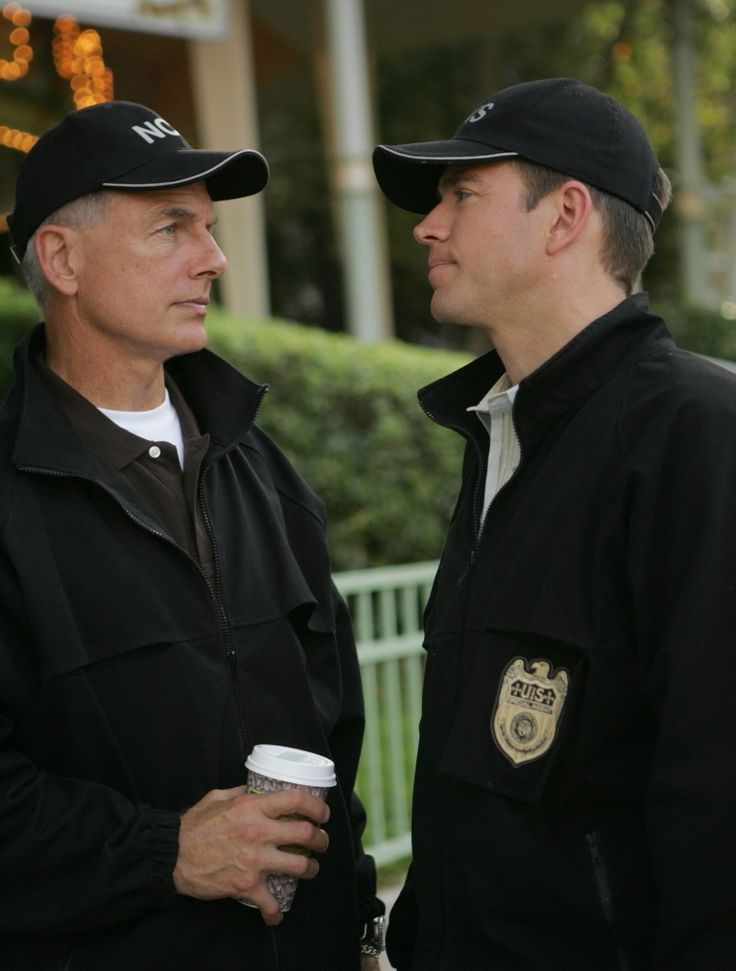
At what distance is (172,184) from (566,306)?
0.86 m

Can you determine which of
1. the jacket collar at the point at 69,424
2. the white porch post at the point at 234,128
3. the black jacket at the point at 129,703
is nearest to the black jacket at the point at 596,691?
the black jacket at the point at 129,703

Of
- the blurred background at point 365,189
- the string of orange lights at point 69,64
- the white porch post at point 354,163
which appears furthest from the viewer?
the string of orange lights at point 69,64

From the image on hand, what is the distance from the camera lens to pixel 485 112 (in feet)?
8.16

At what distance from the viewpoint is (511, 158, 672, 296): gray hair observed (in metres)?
2.41

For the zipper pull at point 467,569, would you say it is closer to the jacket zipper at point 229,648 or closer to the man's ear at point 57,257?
the jacket zipper at point 229,648

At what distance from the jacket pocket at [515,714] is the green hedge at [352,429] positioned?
5.44 metres

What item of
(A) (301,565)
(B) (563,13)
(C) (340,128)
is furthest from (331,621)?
(B) (563,13)

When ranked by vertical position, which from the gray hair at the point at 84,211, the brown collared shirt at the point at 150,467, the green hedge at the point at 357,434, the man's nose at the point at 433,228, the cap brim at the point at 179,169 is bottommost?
the green hedge at the point at 357,434

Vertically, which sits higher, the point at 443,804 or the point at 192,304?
the point at 192,304

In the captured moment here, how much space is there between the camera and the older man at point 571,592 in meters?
1.96

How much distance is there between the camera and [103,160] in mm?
2689

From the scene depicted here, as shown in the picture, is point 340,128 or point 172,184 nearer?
point 172,184

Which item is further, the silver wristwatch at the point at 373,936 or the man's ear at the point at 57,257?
the silver wristwatch at the point at 373,936

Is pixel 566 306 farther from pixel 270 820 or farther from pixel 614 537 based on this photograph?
pixel 270 820
